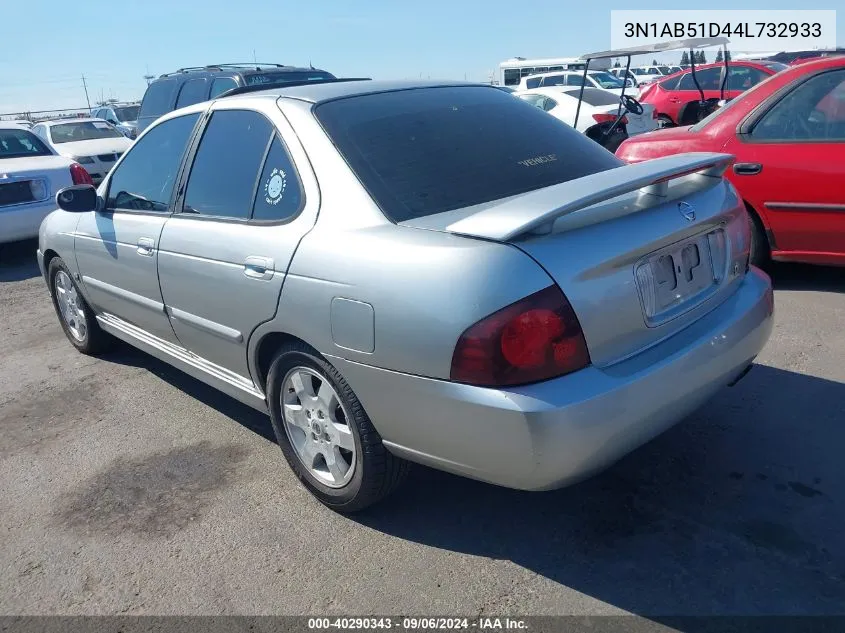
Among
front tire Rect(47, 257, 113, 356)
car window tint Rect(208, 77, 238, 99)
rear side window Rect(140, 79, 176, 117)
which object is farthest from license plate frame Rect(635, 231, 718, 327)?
rear side window Rect(140, 79, 176, 117)

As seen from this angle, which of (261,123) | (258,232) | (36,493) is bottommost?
(36,493)

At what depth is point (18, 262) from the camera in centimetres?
909

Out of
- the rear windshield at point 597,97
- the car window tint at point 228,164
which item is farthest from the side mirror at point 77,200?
the rear windshield at point 597,97

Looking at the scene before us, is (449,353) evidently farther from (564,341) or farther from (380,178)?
(380,178)

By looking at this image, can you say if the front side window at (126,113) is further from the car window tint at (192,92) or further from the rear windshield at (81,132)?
the car window tint at (192,92)

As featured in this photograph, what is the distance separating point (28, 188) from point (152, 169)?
527cm

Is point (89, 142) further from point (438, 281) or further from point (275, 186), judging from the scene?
point (438, 281)

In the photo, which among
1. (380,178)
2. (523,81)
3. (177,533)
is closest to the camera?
(380,178)

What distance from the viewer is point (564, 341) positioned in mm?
2273

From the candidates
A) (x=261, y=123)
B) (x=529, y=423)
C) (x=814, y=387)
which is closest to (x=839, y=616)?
(x=529, y=423)

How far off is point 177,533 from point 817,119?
4.46 m

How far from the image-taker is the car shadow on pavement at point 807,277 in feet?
17.2

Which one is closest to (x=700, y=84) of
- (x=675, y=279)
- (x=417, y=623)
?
(x=675, y=279)

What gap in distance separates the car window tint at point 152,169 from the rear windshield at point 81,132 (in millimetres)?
10471
